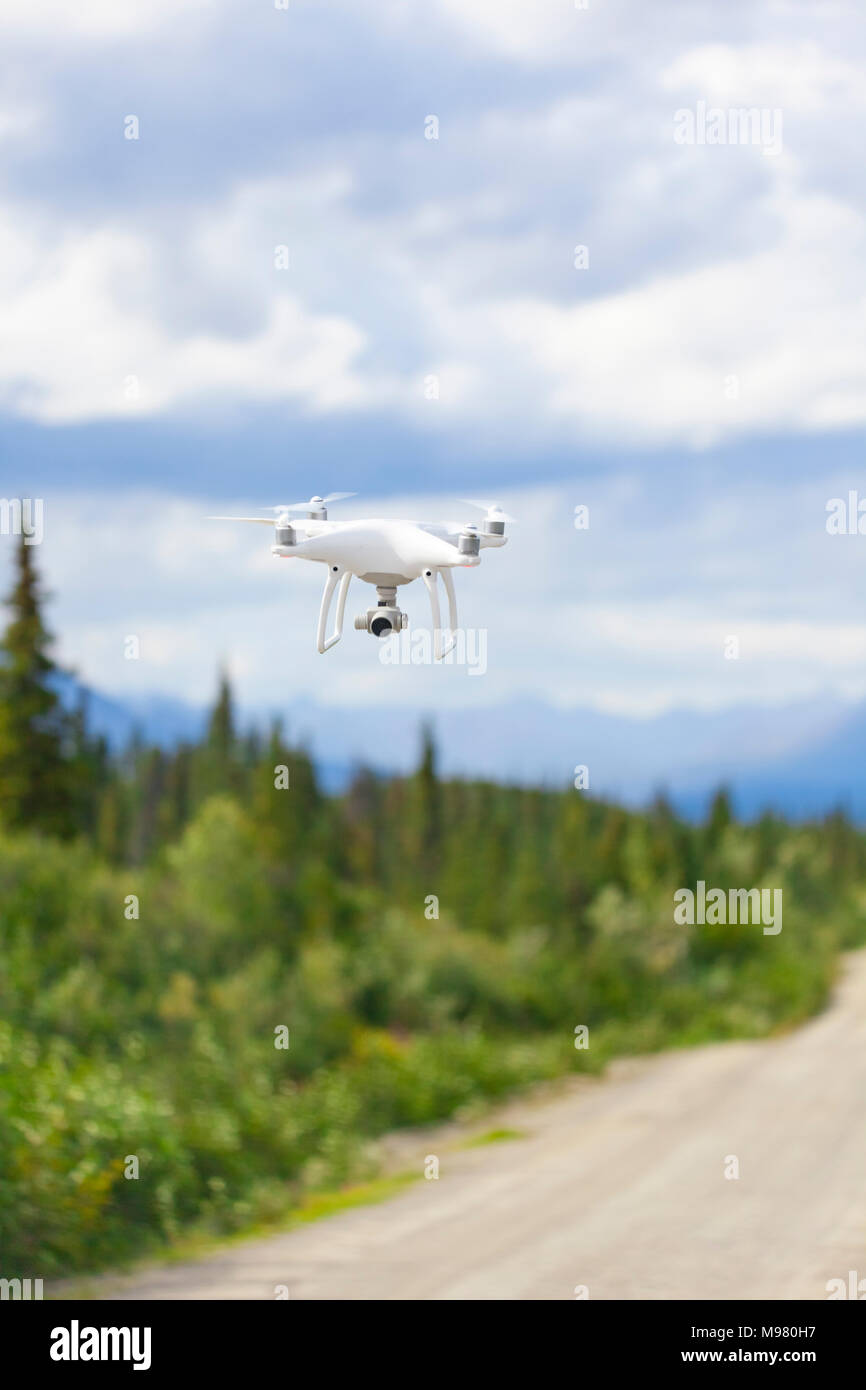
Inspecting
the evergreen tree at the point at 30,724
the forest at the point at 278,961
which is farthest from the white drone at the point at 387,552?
the evergreen tree at the point at 30,724

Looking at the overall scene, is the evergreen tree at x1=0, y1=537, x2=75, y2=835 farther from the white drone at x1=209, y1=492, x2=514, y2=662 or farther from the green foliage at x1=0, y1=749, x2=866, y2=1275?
the white drone at x1=209, y1=492, x2=514, y2=662

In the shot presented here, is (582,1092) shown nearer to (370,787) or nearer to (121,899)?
(121,899)

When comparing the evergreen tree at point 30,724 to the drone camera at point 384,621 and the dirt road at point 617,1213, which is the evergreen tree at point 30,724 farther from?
the drone camera at point 384,621

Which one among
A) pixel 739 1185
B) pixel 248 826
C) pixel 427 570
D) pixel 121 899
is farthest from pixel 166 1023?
pixel 427 570

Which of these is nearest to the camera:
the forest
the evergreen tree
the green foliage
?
the green foliage

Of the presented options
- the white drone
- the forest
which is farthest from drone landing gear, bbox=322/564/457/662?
the forest
